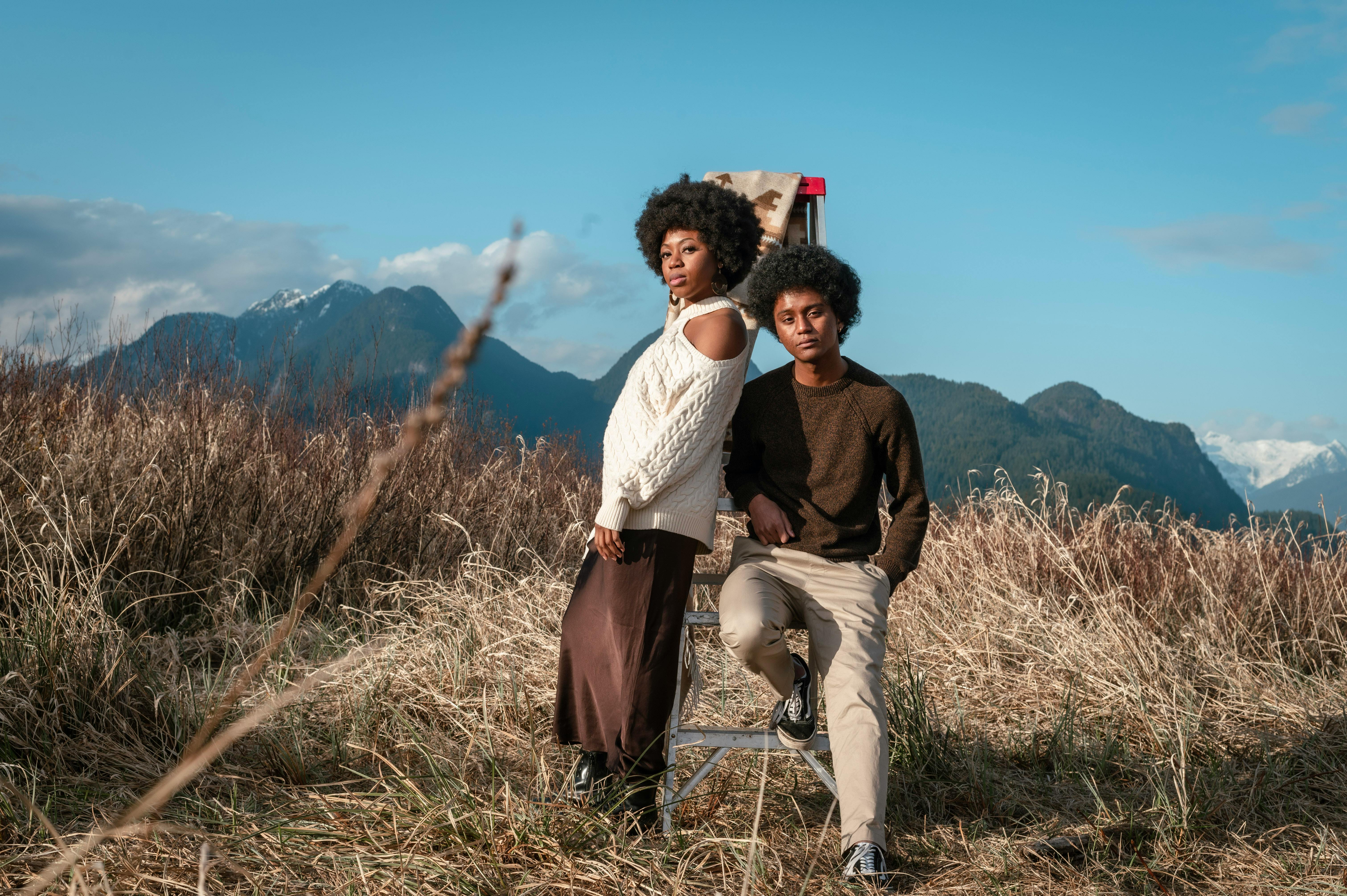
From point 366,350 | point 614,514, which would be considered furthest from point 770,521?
point 366,350

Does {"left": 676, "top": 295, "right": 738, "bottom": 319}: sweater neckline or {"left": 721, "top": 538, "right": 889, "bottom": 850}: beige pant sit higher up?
{"left": 676, "top": 295, "right": 738, "bottom": 319}: sweater neckline

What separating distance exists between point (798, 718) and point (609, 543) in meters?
0.77

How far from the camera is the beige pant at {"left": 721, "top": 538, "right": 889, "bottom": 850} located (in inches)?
102

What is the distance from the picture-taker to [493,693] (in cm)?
385

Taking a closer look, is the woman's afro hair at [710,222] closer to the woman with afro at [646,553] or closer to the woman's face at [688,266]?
the woman's face at [688,266]

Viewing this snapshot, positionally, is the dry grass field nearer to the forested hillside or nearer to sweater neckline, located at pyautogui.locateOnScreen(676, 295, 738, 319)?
sweater neckline, located at pyautogui.locateOnScreen(676, 295, 738, 319)

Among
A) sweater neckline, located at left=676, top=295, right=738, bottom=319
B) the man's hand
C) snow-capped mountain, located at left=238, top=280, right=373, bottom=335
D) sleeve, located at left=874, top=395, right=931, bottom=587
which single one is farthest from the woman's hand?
snow-capped mountain, located at left=238, top=280, right=373, bottom=335

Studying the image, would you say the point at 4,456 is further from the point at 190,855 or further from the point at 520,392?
the point at 520,392

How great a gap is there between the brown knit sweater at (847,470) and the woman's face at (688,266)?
45 cm

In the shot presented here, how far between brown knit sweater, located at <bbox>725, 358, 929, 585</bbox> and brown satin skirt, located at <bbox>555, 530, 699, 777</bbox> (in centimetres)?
36

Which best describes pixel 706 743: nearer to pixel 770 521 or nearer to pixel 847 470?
pixel 770 521

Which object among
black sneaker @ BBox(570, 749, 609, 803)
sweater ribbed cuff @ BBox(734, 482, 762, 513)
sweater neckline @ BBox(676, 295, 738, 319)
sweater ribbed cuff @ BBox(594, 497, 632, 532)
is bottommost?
black sneaker @ BBox(570, 749, 609, 803)

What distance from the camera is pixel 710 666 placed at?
15.6 ft

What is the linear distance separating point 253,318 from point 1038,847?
170 metres
